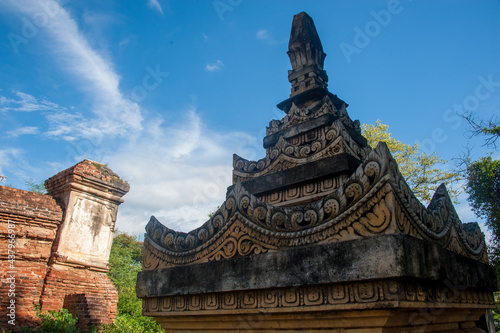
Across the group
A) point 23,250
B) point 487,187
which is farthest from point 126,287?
point 487,187

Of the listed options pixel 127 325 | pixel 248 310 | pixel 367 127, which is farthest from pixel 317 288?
pixel 367 127

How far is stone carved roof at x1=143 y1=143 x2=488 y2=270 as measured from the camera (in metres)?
2.35

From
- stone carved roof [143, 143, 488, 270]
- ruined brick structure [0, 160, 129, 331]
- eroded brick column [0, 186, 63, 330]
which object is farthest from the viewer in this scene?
ruined brick structure [0, 160, 129, 331]

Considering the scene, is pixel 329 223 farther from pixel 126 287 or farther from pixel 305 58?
pixel 126 287

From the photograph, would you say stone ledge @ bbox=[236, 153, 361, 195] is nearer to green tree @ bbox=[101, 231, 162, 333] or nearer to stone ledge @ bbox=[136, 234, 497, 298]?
stone ledge @ bbox=[136, 234, 497, 298]

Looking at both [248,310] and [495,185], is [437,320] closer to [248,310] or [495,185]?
[248,310]

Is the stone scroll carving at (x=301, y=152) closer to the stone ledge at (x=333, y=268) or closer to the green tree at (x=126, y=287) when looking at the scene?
the stone ledge at (x=333, y=268)

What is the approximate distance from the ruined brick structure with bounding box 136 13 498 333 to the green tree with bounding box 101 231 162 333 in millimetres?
6937

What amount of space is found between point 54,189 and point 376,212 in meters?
9.61

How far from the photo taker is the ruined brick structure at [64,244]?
313 inches

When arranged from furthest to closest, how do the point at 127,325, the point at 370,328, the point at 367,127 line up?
1. the point at 367,127
2. the point at 127,325
3. the point at 370,328

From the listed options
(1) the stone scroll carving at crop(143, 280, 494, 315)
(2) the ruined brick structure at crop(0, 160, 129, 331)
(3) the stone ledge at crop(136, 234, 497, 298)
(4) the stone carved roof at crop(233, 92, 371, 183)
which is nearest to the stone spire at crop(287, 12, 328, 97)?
(4) the stone carved roof at crop(233, 92, 371, 183)

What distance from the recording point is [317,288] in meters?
2.41

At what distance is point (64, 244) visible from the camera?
353 inches
